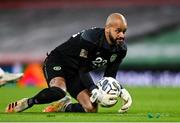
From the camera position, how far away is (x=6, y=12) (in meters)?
24.3

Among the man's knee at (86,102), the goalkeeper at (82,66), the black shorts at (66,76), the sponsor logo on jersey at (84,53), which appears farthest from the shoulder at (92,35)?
the man's knee at (86,102)

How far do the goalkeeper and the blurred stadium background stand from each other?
432 inches

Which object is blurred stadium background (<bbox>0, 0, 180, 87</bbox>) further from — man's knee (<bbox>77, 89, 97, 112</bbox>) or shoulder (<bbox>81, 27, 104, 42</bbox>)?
shoulder (<bbox>81, 27, 104, 42</bbox>)

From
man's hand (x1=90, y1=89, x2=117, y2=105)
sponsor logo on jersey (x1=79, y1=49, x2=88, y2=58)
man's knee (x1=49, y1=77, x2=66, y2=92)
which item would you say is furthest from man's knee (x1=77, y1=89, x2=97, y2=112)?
sponsor logo on jersey (x1=79, y1=49, x2=88, y2=58)

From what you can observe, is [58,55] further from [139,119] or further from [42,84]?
[42,84]

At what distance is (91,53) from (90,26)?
1267 cm

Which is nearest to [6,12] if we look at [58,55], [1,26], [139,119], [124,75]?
[1,26]

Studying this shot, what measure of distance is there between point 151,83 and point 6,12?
15.8 feet

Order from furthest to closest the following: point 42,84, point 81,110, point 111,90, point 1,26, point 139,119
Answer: point 1,26 → point 42,84 → point 81,110 → point 111,90 → point 139,119

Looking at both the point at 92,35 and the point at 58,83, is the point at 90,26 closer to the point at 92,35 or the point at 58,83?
the point at 58,83

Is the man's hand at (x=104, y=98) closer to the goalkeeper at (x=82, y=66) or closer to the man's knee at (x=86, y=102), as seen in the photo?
the goalkeeper at (x=82, y=66)

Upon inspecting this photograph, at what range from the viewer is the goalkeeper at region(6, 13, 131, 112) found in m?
11.1

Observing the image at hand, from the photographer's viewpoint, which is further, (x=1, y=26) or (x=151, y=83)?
(x=1, y=26)

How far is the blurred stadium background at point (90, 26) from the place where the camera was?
23000 millimetres
